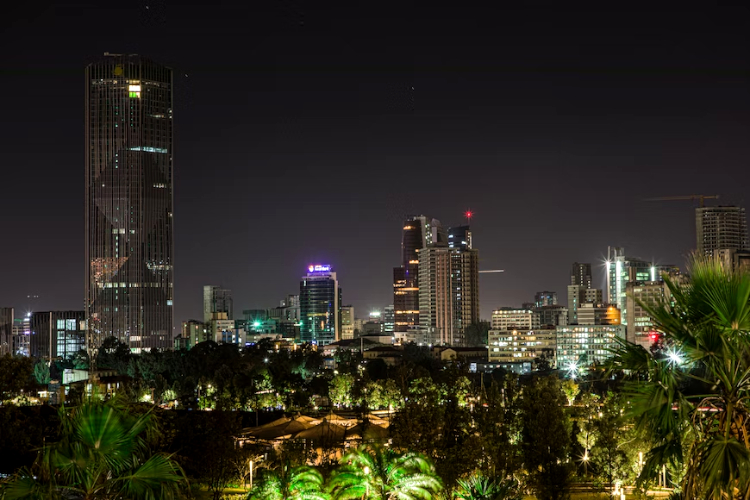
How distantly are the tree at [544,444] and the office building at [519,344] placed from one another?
114 m

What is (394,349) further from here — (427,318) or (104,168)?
(427,318)

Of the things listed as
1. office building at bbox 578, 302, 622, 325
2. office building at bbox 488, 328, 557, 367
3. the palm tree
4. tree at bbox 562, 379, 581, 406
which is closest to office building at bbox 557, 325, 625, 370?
office building at bbox 488, 328, 557, 367

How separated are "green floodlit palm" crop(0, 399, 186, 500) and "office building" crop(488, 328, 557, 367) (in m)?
131

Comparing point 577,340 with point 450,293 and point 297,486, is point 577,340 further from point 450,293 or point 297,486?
point 297,486

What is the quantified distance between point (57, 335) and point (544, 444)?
128758mm

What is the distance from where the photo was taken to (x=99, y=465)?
7.59 m

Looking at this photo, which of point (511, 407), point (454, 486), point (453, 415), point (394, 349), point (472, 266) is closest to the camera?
point (454, 486)

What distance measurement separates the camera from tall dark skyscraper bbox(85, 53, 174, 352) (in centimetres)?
12250

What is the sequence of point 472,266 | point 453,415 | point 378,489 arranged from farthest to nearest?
1. point 472,266
2. point 453,415
3. point 378,489

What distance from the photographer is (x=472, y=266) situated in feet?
606

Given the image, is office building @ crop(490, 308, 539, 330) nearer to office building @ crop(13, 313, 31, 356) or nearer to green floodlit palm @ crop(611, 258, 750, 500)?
office building @ crop(13, 313, 31, 356)

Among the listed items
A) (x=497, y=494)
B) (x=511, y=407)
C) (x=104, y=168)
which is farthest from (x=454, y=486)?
(x=104, y=168)

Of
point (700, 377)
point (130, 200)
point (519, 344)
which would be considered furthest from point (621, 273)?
point (700, 377)

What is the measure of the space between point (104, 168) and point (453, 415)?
112001mm
